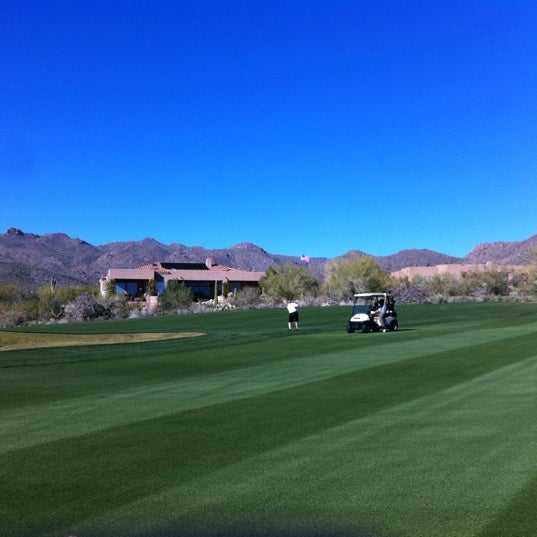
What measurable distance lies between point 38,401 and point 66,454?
4858 millimetres

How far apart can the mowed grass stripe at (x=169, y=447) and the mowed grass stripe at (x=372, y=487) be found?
1.05 feet

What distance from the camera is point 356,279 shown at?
79.4 metres

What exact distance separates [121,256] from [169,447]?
6233 inches

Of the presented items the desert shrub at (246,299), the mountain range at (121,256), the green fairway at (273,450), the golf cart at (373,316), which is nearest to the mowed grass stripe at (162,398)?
the green fairway at (273,450)

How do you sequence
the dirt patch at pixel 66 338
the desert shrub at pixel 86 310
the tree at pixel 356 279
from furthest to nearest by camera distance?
1. the tree at pixel 356 279
2. the desert shrub at pixel 86 310
3. the dirt patch at pixel 66 338

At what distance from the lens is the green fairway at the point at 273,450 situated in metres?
5.77

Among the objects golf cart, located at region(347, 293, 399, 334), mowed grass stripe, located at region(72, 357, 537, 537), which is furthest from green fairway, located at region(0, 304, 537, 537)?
golf cart, located at region(347, 293, 399, 334)

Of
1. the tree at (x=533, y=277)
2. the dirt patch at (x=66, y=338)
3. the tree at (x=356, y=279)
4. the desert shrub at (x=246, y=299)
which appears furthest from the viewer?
the tree at (x=356, y=279)

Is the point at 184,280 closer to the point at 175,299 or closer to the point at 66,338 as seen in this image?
the point at 175,299

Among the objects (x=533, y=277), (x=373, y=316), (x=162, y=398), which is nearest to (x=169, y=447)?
(x=162, y=398)

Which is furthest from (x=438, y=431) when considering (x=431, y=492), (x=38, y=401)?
(x=38, y=401)

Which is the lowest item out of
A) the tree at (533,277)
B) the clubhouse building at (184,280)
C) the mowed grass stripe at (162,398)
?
the mowed grass stripe at (162,398)

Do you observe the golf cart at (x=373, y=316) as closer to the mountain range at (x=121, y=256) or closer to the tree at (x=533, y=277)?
the tree at (x=533, y=277)

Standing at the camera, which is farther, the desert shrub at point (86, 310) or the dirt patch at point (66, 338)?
the desert shrub at point (86, 310)
